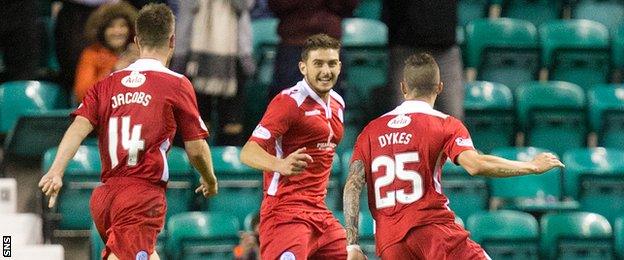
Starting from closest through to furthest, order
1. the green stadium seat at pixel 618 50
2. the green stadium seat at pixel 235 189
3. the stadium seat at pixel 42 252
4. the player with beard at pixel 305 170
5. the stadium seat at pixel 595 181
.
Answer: the player with beard at pixel 305 170 < the stadium seat at pixel 42 252 < the green stadium seat at pixel 235 189 < the stadium seat at pixel 595 181 < the green stadium seat at pixel 618 50

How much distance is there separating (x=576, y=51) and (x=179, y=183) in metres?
3.92

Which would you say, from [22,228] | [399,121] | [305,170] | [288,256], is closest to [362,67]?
[22,228]

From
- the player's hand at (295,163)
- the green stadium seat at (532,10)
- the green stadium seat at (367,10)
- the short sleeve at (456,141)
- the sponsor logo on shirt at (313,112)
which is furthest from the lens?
the green stadium seat at (532,10)

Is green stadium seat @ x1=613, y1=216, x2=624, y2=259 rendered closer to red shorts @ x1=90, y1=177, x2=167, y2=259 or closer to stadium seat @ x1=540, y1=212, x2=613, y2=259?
stadium seat @ x1=540, y1=212, x2=613, y2=259

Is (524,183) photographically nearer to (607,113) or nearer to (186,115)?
(607,113)

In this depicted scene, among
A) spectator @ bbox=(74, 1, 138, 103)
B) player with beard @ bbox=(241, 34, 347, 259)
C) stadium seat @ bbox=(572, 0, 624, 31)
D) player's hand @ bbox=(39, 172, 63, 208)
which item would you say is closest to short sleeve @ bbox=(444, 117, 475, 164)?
player with beard @ bbox=(241, 34, 347, 259)

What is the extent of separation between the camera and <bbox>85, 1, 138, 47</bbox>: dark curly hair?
10.4m

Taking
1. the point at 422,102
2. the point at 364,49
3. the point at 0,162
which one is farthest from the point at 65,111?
the point at 422,102

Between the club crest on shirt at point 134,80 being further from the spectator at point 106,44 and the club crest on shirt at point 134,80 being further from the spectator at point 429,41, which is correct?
the spectator at point 429,41

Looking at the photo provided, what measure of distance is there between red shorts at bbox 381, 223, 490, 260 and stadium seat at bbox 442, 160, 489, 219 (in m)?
3.11

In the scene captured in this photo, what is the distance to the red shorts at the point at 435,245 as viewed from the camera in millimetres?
7680

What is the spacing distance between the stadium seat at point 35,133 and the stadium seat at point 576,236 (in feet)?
11.5

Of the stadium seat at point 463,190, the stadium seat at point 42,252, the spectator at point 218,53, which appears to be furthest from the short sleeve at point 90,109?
the stadium seat at point 463,190

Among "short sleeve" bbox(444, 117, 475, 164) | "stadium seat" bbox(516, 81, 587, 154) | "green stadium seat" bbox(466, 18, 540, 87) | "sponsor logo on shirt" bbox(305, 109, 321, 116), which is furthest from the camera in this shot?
"green stadium seat" bbox(466, 18, 540, 87)
